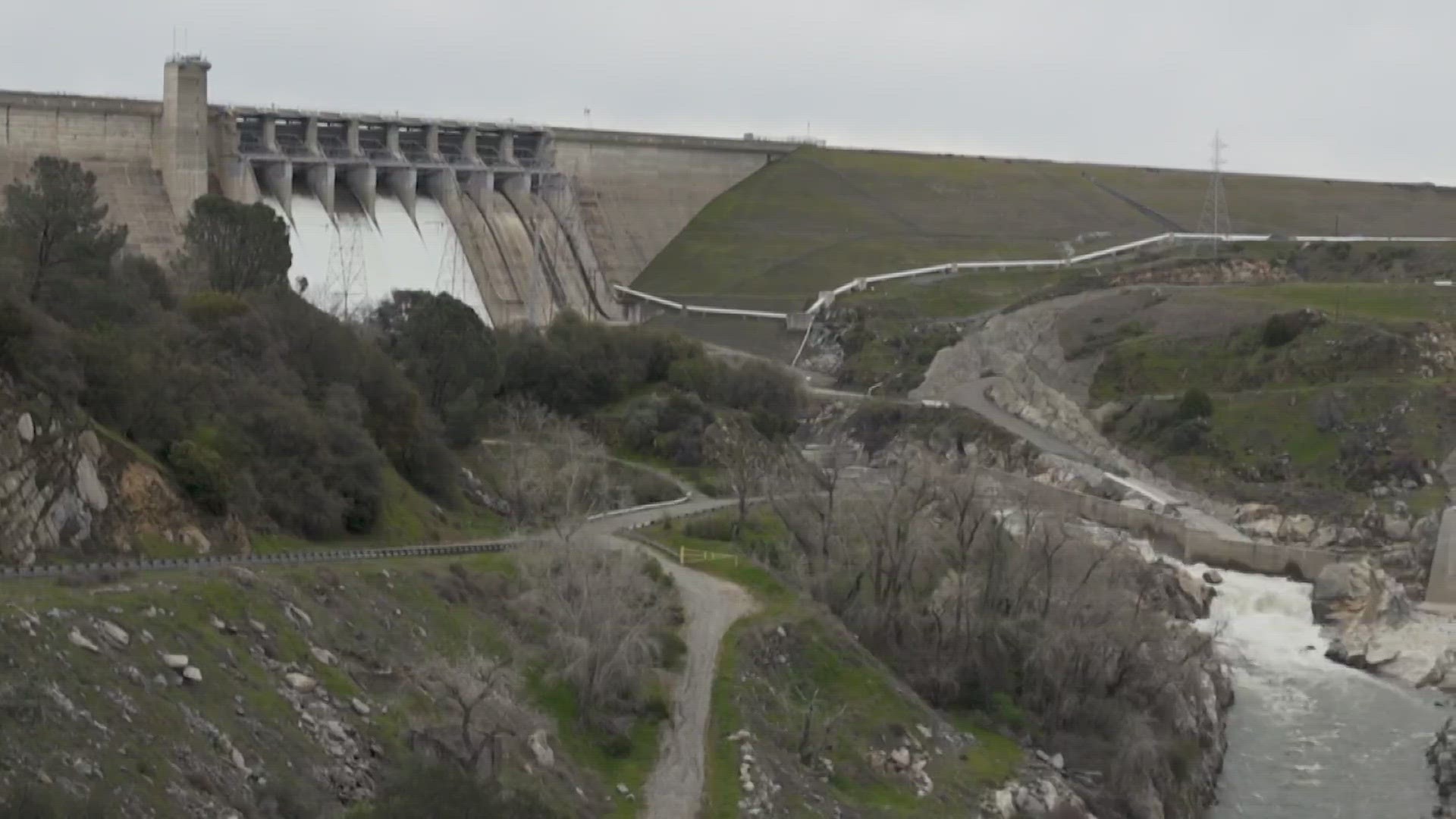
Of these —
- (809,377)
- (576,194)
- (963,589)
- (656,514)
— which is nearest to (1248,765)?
(963,589)

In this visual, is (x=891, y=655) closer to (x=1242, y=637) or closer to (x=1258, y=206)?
(x=1242, y=637)

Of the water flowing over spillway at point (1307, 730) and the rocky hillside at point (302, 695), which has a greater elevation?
the rocky hillside at point (302, 695)

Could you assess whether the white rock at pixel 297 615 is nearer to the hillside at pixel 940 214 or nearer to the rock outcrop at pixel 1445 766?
the rock outcrop at pixel 1445 766

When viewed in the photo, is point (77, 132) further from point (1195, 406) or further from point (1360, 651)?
point (1360, 651)

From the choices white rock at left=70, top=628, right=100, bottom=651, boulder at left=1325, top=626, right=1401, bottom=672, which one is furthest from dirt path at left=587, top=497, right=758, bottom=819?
boulder at left=1325, top=626, right=1401, bottom=672

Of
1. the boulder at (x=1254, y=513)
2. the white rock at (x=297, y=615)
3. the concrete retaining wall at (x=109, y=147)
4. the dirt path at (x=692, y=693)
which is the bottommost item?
the boulder at (x=1254, y=513)

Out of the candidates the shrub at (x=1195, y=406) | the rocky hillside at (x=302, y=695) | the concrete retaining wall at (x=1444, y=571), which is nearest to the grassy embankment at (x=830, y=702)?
the rocky hillside at (x=302, y=695)

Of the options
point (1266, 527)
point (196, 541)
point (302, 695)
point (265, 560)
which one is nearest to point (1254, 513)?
point (1266, 527)
